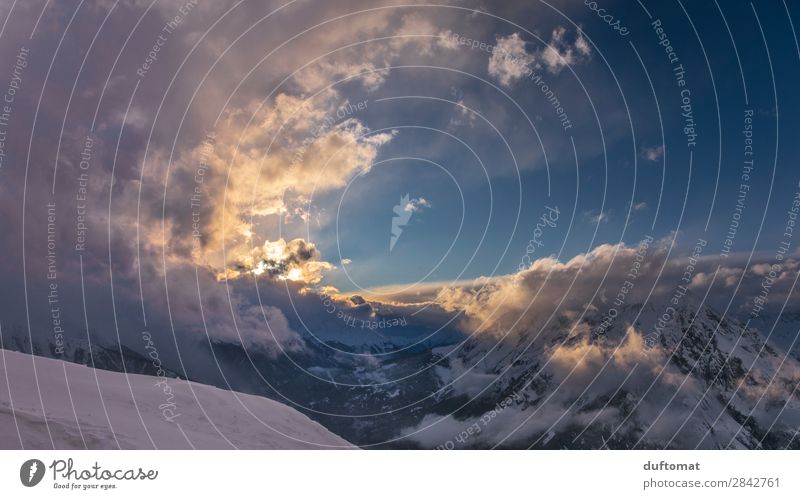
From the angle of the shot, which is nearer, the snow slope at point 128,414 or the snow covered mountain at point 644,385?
the snow slope at point 128,414

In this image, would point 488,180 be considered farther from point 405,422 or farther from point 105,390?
point 105,390
